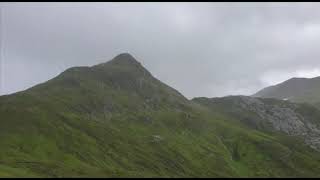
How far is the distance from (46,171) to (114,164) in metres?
50.3

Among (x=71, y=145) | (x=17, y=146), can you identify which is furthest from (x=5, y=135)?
(x=71, y=145)

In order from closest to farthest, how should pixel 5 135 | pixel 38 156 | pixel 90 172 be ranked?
pixel 90 172, pixel 38 156, pixel 5 135

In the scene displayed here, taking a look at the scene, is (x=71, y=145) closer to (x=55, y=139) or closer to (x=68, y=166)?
(x=55, y=139)

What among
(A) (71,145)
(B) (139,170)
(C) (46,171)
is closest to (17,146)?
(A) (71,145)

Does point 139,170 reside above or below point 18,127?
below

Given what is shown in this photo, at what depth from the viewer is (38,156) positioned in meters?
176

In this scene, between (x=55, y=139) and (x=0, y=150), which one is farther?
(x=55, y=139)

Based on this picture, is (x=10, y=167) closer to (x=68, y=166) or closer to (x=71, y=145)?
(x=68, y=166)

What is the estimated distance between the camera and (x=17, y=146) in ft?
593

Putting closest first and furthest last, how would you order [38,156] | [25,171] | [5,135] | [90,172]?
1. [25,171]
2. [90,172]
3. [38,156]
4. [5,135]

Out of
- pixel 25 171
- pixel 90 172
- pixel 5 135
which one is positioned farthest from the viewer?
pixel 5 135

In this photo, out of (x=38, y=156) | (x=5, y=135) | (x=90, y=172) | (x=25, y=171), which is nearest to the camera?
(x=25, y=171)

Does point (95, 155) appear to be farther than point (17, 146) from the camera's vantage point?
Yes

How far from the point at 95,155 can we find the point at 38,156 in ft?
92.5
